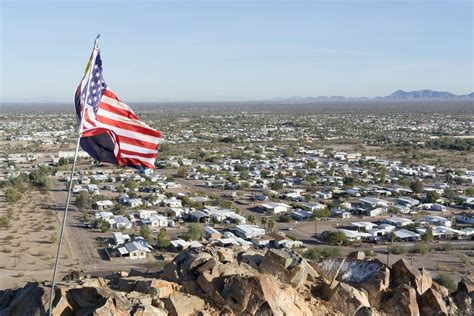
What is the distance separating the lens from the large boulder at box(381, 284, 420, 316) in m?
15.6

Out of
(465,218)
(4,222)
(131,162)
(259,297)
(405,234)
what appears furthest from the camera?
(465,218)

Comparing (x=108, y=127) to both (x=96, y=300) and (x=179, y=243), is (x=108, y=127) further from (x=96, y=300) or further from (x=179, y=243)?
(x=179, y=243)

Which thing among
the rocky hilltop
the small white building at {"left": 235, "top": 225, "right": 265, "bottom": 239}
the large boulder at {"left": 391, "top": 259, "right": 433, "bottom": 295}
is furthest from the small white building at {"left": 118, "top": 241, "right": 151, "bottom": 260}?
the large boulder at {"left": 391, "top": 259, "right": 433, "bottom": 295}

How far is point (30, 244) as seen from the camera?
38219mm

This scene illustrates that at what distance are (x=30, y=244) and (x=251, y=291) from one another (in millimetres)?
30122

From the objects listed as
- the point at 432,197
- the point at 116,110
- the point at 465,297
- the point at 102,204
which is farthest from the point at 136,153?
the point at 432,197

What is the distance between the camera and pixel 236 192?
62.6 meters

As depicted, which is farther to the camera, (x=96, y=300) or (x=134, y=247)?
(x=134, y=247)

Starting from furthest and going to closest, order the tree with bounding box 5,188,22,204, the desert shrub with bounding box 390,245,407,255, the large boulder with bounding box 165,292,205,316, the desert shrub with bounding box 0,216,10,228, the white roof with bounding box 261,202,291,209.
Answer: the tree with bounding box 5,188,22,204 → the white roof with bounding box 261,202,291,209 → the desert shrub with bounding box 0,216,10,228 → the desert shrub with bounding box 390,245,407,255 → the large boulder with bounding box 165,292,205,316

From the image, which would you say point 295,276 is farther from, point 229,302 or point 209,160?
point 209,160

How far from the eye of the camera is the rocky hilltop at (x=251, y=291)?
41.5ft

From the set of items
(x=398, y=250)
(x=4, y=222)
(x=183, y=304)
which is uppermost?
(x=183, y=304)

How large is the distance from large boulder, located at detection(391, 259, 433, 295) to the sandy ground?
73.4 ft

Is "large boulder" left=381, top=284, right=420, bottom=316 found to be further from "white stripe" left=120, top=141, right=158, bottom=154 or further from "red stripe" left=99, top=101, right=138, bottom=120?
"red stripe" left=99, top=101, right=138, bottom=120
